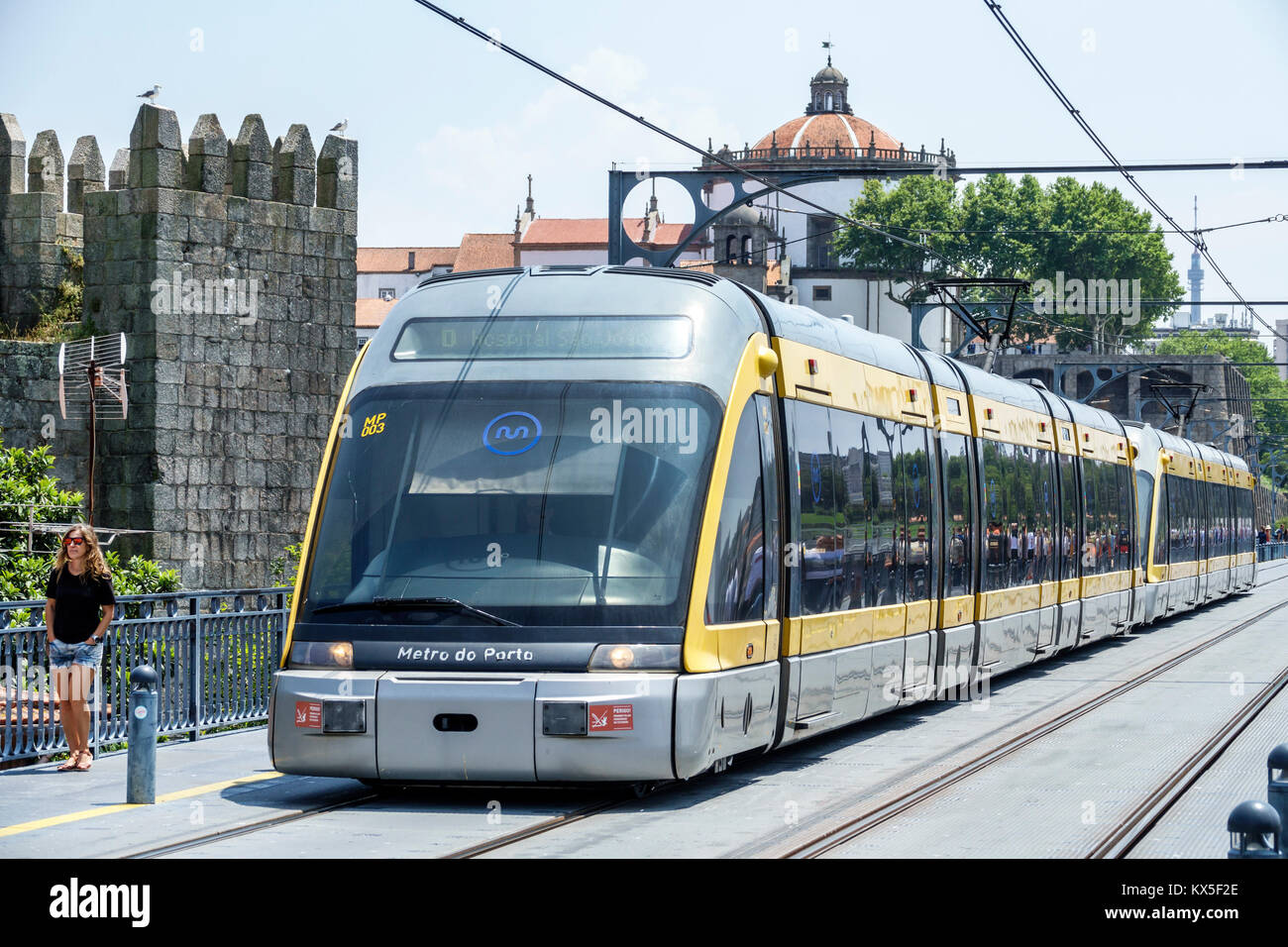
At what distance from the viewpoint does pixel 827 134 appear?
454ft

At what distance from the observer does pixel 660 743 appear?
32.8ft

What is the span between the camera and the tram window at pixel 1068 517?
888 inches

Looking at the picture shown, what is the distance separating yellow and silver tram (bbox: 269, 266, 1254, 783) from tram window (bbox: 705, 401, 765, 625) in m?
0.02

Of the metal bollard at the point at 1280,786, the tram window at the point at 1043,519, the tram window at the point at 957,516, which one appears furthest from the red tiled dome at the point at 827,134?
the metal bollard at the point at 1280,786

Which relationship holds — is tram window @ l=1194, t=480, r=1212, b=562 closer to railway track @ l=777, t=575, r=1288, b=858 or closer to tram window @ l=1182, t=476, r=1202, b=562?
tram window @ l=1182, t=476, r=1202, b=562

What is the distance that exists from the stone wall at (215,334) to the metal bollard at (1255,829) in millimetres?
16062

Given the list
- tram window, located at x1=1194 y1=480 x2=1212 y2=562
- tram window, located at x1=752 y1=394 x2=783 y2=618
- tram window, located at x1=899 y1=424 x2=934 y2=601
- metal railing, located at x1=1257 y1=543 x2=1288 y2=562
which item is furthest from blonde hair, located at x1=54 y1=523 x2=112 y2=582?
metal railing, located at x1=1257 y1=543 x2=1288 y2=562

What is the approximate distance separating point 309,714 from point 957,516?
8.28 meters

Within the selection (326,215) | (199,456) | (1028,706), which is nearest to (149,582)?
(199,456)

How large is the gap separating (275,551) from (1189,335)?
154575 mm

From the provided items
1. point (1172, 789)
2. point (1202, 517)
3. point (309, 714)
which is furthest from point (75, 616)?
point (1202, 517)

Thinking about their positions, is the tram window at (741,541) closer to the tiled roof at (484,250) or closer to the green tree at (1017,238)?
the green tree at (1017,238)

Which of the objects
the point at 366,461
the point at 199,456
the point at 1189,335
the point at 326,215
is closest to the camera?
the point at 366,461

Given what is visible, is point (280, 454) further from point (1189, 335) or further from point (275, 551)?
point (1189, 335)
